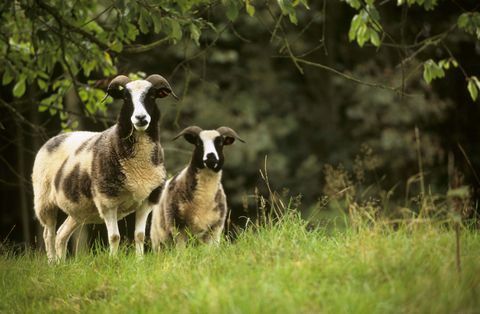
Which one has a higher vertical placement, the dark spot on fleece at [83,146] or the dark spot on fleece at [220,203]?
the dark spot on fleece at [83,146]

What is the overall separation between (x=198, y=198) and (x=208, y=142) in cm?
64

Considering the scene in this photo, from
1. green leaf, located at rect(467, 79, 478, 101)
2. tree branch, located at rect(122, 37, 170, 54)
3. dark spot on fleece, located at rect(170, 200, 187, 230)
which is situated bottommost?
dark spot on fleece, located at rect(170, 200, 187, 230)

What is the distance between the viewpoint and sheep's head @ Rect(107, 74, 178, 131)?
7.82m

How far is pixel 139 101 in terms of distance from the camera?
7.95 m

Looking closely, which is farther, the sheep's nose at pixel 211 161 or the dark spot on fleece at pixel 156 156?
the sheep's nose at pixel 211 161

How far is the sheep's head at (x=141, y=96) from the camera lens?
308 inches

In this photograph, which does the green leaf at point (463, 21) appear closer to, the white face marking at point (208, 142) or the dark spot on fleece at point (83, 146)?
the white face marking at point (208, 142)

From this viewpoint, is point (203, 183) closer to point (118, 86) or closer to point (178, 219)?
point (178, 219)

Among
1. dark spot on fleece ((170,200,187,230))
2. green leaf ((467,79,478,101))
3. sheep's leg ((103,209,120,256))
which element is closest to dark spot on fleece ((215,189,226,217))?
dark spot on fleece ((170,200,187,230))

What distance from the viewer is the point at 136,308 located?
5746 mm

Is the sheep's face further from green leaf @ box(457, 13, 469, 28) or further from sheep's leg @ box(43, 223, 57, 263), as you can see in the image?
green leaf @ box(457, 13, 469, 28)

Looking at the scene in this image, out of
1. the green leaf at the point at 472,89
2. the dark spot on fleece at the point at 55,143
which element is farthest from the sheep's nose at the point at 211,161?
the green leaf at the point at 472,89

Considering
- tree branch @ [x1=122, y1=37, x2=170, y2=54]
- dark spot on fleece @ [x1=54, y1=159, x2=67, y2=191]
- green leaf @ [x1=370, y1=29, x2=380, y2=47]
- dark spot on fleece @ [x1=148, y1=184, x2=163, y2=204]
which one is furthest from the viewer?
tree branch @ [x1=122, y1=37, x2=170, y2=54]

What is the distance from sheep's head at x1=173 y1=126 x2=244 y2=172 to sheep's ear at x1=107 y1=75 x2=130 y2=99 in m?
1.04
